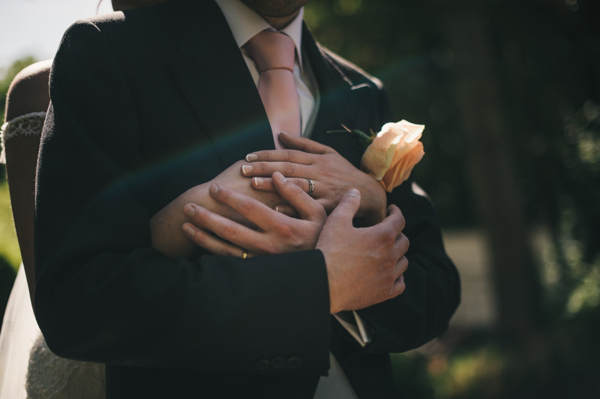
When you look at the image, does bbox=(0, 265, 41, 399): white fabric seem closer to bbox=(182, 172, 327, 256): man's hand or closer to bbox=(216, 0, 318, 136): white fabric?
bbox=(182, 172, 327, 256): man's hand

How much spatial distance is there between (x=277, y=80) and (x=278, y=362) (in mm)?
1016

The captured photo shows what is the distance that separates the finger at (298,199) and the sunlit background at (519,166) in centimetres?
434

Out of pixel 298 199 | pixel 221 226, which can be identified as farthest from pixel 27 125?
pixel 298 199

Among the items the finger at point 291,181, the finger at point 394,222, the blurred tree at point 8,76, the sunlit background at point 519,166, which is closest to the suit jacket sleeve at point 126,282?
the finger at point 291,181

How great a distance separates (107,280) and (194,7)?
1096 millimetres

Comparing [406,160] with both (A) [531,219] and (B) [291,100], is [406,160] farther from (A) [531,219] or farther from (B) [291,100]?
(A) [531,219]

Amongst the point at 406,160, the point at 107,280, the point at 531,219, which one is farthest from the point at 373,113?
the point at 531,219

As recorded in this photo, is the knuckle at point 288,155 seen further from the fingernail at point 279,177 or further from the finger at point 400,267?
the finger at point 400,267

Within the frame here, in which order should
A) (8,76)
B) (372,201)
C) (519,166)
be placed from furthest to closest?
(8,76) < (519,166) < (372,201)

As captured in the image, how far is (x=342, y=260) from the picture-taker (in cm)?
140

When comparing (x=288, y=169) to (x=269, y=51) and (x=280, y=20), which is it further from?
(x=280, y=20)

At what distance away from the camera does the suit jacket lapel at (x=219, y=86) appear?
1582mm

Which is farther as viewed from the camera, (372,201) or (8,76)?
(8,76)

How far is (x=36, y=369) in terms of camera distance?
1968mm
